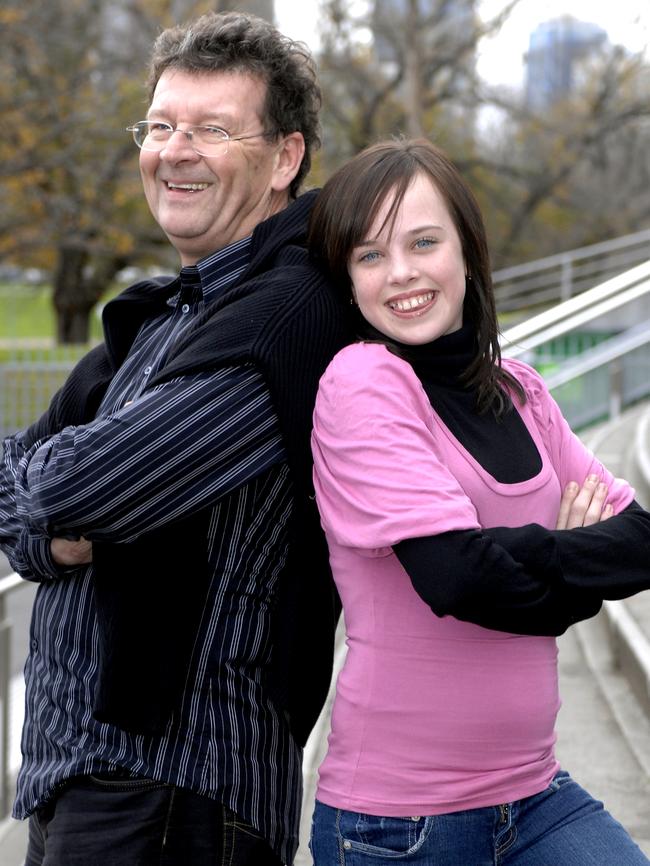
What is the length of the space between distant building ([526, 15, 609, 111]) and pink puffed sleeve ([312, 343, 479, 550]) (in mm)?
20458

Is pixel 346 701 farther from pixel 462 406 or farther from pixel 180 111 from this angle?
pixel 180 111

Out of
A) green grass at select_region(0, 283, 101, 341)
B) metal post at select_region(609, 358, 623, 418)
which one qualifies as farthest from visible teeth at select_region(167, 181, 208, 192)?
green grass at select_region(0, 283, 101, 341)

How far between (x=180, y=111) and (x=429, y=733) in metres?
0.95

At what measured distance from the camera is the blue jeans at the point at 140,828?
1.49 metres

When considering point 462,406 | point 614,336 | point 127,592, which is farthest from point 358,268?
point 614,336

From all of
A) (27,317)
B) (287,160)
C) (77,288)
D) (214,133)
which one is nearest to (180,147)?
(214,133)

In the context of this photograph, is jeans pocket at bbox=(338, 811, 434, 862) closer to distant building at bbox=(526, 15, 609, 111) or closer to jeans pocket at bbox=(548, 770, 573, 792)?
jeans pocket at bbox=(548, 770, 573, 792)

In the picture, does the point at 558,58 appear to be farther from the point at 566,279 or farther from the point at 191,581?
the point at 191,581

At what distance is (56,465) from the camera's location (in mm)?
1502

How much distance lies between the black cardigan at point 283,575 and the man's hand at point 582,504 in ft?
1.09

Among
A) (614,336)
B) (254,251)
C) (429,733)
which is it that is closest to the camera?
(429,733)

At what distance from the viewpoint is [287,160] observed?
178 cm

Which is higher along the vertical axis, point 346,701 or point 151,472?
point 151,472

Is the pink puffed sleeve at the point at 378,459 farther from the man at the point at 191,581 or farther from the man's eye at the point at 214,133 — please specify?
the man's eye at the point at 214,133
